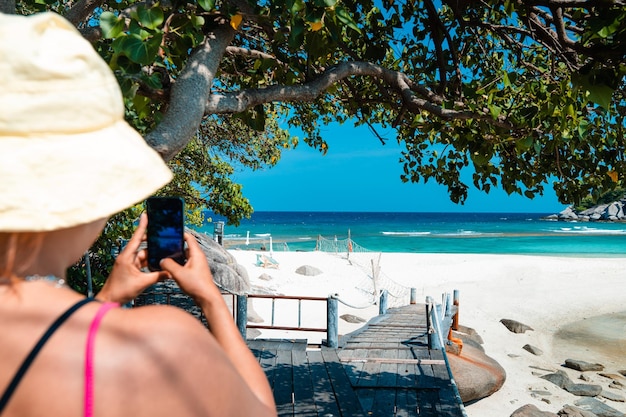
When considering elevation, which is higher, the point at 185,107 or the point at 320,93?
the point at 320,93

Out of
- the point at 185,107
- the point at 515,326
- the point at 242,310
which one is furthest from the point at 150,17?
the point at 515,326

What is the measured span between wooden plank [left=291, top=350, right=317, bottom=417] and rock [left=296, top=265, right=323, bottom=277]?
17.7 meters

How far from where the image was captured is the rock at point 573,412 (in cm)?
1090

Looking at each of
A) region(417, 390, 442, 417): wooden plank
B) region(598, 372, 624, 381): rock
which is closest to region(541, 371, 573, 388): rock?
region(598, 372, 624, 381): rock

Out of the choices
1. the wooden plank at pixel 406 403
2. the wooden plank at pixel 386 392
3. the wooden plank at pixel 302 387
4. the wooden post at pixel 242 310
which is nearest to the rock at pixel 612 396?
the wooden plank at pixel 386 392

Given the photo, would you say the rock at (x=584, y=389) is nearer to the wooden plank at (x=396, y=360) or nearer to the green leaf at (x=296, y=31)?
the wooden plank at (x=396, y=360)

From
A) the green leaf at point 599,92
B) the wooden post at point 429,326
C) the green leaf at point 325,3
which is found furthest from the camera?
the wooden post at point 429,326

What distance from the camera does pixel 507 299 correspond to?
2389cm

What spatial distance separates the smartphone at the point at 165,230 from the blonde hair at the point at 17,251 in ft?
1.52

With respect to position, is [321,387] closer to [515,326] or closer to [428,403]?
[428,403]

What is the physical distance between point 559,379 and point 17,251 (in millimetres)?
14686

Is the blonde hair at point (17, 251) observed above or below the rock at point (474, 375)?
above

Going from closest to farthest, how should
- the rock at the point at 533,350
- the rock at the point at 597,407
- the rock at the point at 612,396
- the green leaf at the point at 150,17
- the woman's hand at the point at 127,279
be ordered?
the woman's hand at the point at 127,279
the green leaf at the point at 150,17
the rock at the point at 597,407
the rock at the point at 612,396
the rock at the point at 533,350

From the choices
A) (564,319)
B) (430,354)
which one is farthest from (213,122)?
(564,319)
